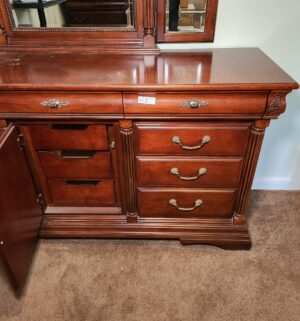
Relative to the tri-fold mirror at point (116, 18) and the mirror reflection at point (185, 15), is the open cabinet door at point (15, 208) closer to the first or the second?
the tri-fold mirror at point (116, 18)

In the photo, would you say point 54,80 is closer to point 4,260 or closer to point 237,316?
point 4,260

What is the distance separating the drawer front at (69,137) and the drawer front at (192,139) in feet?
0.59

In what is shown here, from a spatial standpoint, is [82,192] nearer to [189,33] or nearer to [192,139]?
[192,139]

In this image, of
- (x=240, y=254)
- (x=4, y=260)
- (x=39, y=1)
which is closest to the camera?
(x=4, y=260)

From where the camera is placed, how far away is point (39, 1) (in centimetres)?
132

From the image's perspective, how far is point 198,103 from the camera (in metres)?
1.06

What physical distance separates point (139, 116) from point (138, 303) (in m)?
0.82

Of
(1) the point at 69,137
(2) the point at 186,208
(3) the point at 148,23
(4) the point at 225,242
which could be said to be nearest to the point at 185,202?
(2) the point at 186,208

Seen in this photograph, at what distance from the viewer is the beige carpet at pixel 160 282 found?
1184 mm

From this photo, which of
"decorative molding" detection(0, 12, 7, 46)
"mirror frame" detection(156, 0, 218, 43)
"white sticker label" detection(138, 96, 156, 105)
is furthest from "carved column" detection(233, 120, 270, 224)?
"decorative molding" detection(0, 12, 7, 46)

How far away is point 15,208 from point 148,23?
3.36 ft

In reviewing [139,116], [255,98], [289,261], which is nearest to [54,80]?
[139,116]

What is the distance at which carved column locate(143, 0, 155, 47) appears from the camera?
1270 millimetres

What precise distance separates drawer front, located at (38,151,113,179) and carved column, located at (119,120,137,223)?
0.09m
